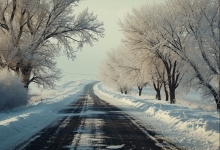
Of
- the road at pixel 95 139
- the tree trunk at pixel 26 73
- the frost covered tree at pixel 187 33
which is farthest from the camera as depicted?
the tree trunk at pixel 26 73

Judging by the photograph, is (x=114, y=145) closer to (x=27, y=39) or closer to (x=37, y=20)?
(x=27, y=39)

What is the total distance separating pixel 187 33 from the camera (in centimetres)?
2181

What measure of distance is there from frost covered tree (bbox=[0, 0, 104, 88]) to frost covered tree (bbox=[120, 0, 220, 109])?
13.6 feet

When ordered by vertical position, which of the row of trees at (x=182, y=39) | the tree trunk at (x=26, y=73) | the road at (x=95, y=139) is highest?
the row of trees at (x=182, y=39)

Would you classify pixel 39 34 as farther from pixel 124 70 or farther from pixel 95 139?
pixel 95 139

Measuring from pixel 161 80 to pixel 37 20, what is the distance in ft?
50.0

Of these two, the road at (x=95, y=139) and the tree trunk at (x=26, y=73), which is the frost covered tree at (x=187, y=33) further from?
the road at (x=95, y=139)

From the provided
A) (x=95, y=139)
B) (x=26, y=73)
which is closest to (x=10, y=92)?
(x=26, y=73)

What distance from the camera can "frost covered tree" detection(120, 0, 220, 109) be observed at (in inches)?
747

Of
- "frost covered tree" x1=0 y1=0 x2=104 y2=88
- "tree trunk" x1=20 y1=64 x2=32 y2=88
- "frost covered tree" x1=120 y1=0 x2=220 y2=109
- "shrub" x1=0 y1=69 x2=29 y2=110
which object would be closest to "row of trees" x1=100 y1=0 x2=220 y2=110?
"frost covered tree" x1=120 y1=0 x2=220 y2=109

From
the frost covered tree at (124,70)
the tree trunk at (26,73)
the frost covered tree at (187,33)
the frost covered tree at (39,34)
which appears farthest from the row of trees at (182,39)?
the tree trunk at (26,73)

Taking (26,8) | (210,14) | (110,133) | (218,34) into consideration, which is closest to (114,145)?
(110,133)

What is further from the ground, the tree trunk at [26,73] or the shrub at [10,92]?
the tree trunk at [26,73]

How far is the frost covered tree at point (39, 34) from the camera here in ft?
68.4
